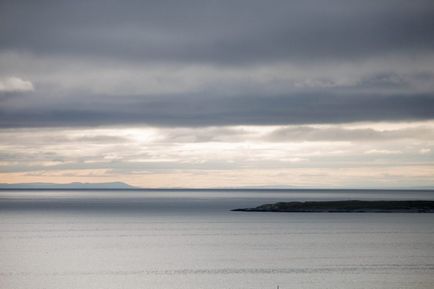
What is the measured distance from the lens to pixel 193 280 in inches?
2827

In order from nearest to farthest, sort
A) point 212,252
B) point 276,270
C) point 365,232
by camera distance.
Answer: point 276,270, point 212,252, point 365,232

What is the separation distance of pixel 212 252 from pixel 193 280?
25.1 meters

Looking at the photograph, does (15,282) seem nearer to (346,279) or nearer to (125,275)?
(125,275)

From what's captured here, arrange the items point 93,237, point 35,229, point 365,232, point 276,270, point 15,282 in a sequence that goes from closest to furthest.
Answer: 1. point 15,282
2. point 276,270
3. point 93,237
4. point 365,232
5. point 35,229

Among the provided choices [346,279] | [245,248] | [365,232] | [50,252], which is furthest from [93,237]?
[346,279]

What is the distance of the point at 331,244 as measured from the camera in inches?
4230

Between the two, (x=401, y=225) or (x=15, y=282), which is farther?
(x=401, y=225)

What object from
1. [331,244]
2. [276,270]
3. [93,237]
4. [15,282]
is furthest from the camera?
[93,237]

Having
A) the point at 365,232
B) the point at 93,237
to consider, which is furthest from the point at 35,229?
the point at 365,232

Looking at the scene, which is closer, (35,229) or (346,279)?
(346,279)

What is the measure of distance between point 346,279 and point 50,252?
44.6m

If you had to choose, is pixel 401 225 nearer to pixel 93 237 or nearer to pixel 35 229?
pixel 93 237

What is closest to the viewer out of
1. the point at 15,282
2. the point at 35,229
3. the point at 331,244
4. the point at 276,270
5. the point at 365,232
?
the point at 15,282

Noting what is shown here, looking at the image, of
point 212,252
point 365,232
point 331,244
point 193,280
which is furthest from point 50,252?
point 365,232
